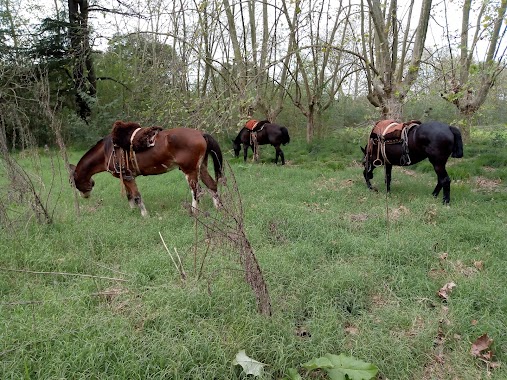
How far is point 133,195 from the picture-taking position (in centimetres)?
624

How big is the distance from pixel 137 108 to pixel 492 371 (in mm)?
16863

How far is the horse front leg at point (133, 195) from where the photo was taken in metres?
6.17

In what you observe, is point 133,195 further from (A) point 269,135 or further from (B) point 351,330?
(A) point 269,135

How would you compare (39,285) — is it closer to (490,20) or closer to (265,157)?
(490,20)

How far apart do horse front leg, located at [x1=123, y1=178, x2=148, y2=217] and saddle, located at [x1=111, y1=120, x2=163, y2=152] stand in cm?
62

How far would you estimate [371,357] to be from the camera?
246cm

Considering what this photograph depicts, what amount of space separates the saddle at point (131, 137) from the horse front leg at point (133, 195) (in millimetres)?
623

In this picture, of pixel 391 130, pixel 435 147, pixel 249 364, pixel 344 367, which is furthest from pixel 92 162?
pixel 435 147

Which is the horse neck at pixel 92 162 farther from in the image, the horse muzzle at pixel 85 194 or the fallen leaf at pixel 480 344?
the fallen leaf at pixel 480 344

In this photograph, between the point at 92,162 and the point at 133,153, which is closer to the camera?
the point at 133,153

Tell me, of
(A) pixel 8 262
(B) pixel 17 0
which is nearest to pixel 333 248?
(A) pixel 8 262

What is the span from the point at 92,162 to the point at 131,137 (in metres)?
1.12

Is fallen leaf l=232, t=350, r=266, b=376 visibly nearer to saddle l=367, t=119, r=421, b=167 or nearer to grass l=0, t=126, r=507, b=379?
grass l=0, t=126, r=507, b=379

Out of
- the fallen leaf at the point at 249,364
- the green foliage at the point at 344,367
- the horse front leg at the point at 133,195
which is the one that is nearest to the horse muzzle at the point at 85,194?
the horse front leg at the point at 133,195
